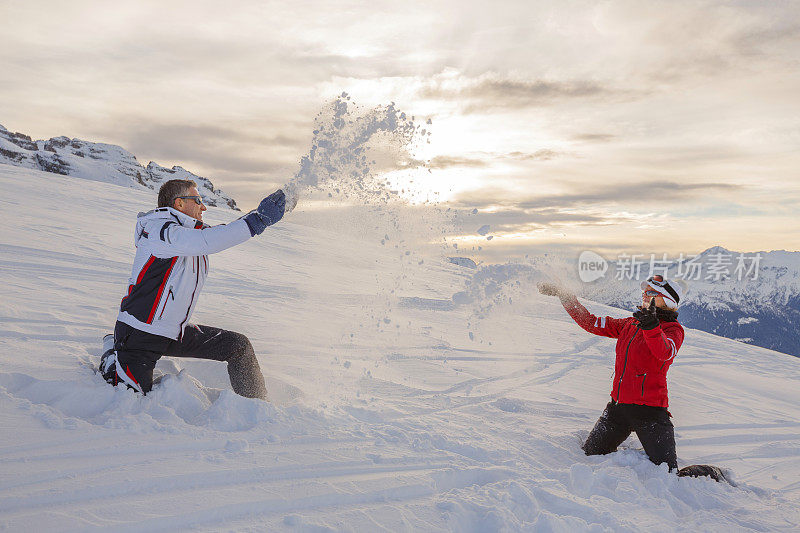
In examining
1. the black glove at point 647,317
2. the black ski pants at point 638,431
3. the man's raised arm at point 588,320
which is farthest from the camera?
the man's raised arm at point 588,320

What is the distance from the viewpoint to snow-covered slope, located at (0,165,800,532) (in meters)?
2.56

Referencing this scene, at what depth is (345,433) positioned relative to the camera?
11.7ft

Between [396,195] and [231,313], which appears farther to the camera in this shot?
[231,313]

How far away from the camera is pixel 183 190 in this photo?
11.7 ft

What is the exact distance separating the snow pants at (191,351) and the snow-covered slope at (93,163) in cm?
11424

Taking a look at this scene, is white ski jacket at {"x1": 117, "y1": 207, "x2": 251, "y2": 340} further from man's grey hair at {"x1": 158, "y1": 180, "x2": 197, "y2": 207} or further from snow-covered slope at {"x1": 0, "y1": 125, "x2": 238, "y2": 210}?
snow-covered slope at {"x1": 0, "y1": 125, "x2": 238, "y2": 210}

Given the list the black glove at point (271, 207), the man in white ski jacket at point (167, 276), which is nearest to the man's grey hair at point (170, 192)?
the man in white ski jacket at point (167, 276)

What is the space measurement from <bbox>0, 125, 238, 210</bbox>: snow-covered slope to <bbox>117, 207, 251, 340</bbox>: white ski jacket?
114349mm

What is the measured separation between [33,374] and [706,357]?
12.2 metres

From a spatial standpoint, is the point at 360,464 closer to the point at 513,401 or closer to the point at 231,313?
the point at 513,401

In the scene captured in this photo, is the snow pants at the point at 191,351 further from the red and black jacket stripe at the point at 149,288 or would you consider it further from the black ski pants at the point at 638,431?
the black ski pants at the point at 638,431

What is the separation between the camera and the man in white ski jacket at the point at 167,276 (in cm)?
319

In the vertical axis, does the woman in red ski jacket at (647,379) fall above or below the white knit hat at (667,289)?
below

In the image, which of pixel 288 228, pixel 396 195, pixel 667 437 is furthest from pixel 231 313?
pixel 288 228
